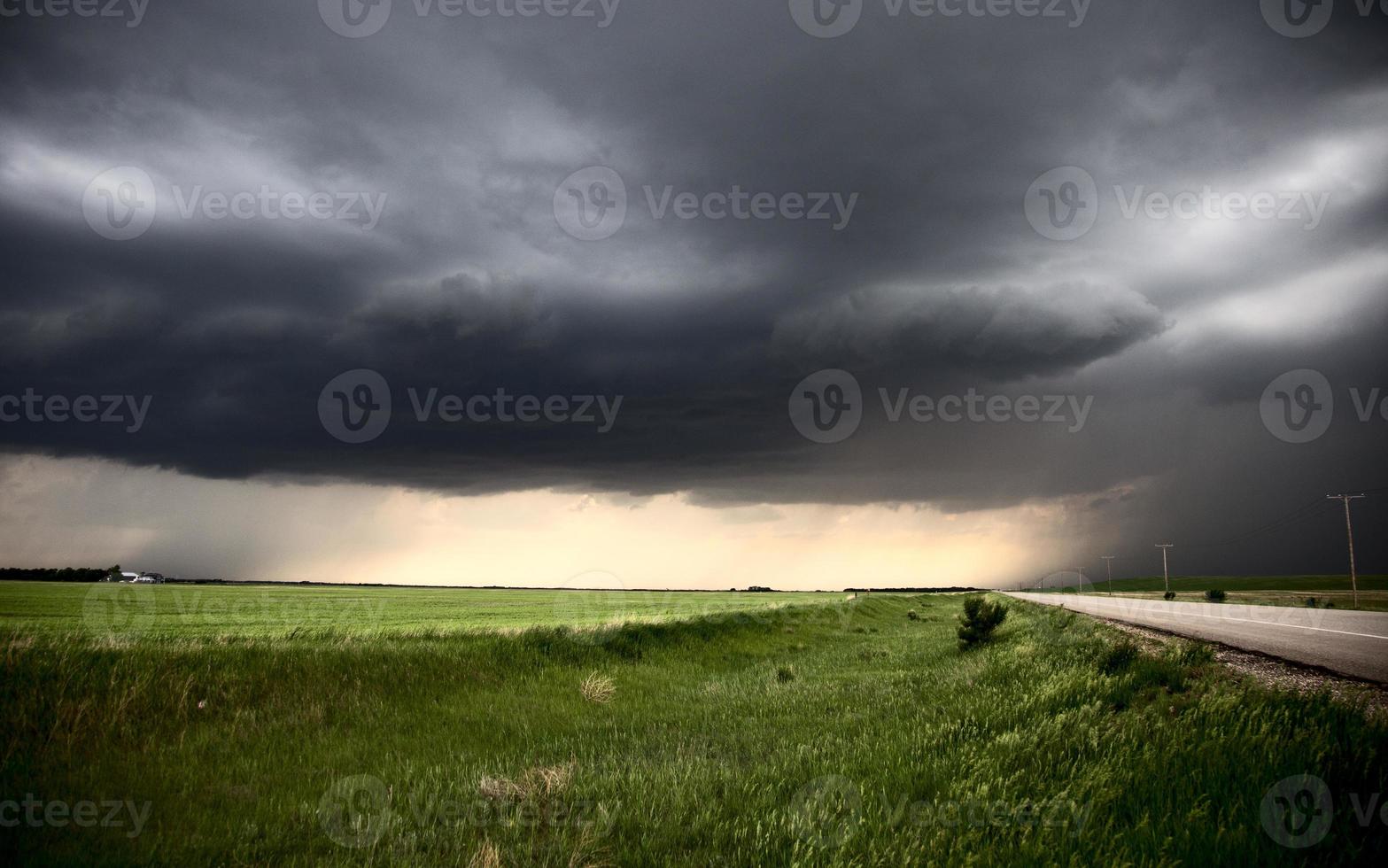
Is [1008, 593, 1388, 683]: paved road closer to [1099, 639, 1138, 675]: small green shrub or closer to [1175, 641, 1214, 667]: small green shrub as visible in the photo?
[1175, 641, 1214, 667]: small green shrub

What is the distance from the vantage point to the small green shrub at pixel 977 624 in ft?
63.4

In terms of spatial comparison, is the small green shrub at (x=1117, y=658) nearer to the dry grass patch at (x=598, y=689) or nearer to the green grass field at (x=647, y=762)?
the green grass field at (x=647, y=762)

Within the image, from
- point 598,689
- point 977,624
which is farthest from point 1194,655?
point 598,689

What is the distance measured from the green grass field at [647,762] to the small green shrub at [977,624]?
6328 millimetres

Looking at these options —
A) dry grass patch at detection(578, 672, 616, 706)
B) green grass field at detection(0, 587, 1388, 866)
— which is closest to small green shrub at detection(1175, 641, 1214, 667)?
green grass field at detection(0, 587, 1388, 866)

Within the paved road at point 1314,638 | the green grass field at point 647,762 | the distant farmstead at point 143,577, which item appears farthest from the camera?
the distant farmstead at point 143,577

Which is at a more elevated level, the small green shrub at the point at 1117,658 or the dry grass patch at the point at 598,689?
the small green shrub at the point at 1117,658

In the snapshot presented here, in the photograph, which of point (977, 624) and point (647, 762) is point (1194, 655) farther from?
point (977, 624)

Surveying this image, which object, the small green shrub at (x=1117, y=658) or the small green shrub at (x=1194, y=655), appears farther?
the small green shrub at (x=1117, y=658)

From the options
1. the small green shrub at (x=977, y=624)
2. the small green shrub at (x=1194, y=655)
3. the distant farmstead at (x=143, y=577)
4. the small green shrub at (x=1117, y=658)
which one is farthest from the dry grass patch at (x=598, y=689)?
the distant farmstead at (x=143, y=577)

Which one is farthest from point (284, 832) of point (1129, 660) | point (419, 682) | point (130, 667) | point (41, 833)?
point (1129, 660)

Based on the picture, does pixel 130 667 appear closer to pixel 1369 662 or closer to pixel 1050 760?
pixel 1050 760

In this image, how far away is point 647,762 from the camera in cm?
759

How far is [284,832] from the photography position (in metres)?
5.75
